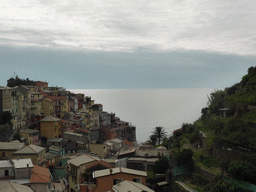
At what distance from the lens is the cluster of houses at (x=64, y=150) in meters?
22.8

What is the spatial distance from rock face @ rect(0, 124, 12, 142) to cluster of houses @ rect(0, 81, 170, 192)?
5.9 inches

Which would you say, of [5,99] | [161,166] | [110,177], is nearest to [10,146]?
[5,99]

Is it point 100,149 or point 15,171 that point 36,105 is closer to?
point 100,149

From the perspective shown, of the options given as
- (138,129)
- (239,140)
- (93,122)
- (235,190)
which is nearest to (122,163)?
(239,140)

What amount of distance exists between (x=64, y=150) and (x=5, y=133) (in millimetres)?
9544

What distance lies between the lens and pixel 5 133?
1684 inches

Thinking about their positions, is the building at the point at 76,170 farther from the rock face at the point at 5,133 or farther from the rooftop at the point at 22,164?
the rock face at the point at 5,133

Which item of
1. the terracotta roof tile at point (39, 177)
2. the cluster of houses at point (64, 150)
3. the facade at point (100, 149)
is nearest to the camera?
the cluster of houses at point (64, 150)

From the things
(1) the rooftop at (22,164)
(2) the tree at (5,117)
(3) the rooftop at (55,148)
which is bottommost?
(3) the rooftop at (55,148)

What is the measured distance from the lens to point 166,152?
3547 cm

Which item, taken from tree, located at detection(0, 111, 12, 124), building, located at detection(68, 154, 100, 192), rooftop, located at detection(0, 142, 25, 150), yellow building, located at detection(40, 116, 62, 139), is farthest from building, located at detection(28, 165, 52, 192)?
yellow building, located at detection(40, 116, 62, 139)

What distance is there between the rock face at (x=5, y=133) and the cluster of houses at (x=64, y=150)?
0.15 metres

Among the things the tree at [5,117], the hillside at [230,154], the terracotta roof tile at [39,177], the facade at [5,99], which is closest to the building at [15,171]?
the terracotta roof tile at [39,177]

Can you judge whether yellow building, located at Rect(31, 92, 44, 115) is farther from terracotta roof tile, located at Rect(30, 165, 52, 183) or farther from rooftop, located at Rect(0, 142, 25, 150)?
terracotta roof tile, located at Rect(30, 165, 52, 183)
